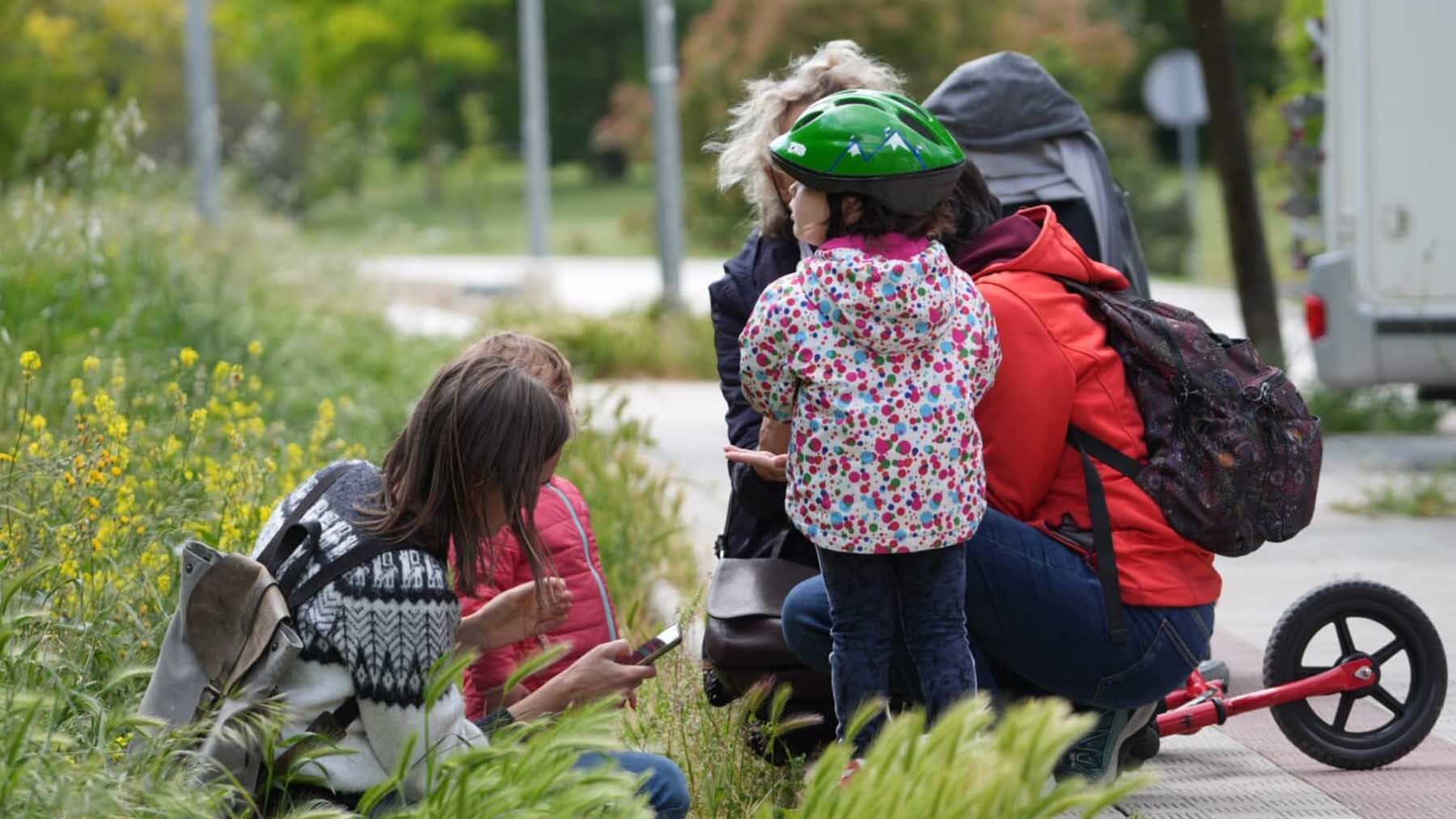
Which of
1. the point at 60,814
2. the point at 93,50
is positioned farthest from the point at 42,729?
the point at 93,50

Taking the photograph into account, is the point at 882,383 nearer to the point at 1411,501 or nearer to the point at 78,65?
the point at 1411,501

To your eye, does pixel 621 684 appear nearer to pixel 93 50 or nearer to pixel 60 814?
pixel 60 814

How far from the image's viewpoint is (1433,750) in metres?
4.84

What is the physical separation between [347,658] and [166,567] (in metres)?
1.31

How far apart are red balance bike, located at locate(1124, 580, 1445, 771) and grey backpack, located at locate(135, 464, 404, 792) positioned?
2140 millimetres

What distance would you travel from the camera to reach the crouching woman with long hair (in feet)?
10.0

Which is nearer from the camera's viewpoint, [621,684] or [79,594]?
[621,684]

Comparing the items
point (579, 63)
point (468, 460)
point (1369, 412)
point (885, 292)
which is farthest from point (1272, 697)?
point (579, 63)

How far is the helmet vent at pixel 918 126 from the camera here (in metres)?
3.71

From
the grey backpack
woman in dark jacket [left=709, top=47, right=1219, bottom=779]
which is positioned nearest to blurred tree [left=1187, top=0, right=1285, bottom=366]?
woman in dark jacket [left=709, top=47, right=1219, bottom=779]

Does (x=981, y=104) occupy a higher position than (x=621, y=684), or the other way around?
(x=981, y=104)

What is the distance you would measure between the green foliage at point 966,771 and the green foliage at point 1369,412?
8702 millimetres

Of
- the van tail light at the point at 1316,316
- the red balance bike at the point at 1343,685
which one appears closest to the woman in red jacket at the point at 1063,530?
the red balance bike at the point at 1343,685

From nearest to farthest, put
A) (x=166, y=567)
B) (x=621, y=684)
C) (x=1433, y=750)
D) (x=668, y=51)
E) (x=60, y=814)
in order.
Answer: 1. (x=60, y=814)
2. (x=621, y=684)
3. (x=166, y=567)
4. (x=1433, y=750)
5. (x=668, y=51)
